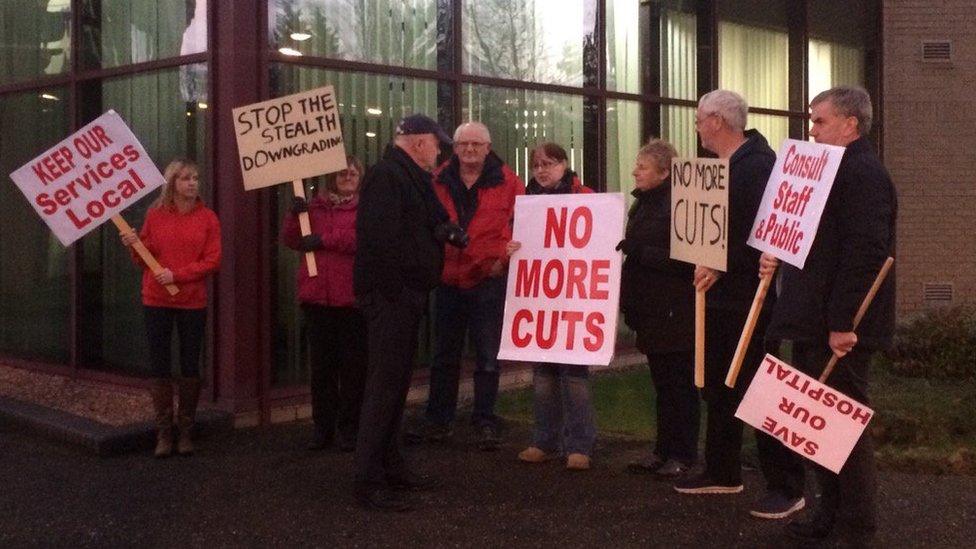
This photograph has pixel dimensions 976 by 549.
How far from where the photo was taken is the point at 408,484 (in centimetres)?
682

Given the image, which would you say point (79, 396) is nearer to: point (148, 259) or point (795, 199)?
point (148, 259)

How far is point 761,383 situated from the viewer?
5785mm

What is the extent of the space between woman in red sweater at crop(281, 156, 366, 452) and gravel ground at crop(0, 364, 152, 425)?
56.3 inches

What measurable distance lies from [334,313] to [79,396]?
2635 millimetres

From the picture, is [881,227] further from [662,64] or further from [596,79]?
[662,64]

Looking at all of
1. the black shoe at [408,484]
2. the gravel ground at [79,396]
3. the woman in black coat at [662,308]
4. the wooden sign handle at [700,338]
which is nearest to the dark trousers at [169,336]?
the gravel ground at [79,396]

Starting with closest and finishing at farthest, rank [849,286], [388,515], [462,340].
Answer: [849,286] → [388,515] → [462,340]

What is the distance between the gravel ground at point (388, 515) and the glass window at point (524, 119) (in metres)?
3.17

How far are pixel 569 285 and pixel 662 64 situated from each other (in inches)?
206

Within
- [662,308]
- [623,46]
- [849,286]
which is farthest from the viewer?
[623,46]

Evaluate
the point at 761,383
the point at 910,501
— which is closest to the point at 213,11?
the point at 761,383

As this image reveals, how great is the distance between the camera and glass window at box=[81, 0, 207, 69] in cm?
888

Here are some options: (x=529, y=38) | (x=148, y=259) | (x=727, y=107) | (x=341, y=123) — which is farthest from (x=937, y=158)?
(x=148, y=259)

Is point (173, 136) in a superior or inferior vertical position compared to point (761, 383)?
superior
